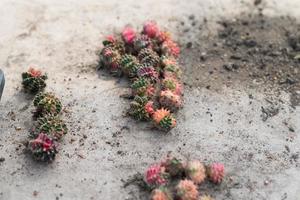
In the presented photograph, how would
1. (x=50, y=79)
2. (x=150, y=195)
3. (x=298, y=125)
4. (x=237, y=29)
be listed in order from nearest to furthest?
(x=150, y=195) < (x=298, y=125) < (x=50, y=79) < (x=237, y=29)

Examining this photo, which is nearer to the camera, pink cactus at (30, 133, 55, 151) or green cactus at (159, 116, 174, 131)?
pink cactus at (30, 133, 55, 151)

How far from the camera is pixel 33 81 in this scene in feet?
16.5

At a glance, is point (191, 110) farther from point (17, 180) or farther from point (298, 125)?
point (17, 180)

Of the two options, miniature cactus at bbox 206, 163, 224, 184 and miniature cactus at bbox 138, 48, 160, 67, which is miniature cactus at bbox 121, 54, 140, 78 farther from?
miniature cactus at bbox 206, 163, 224, 184

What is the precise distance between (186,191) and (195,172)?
0.64 feet

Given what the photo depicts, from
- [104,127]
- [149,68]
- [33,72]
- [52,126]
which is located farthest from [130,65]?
[52,126]

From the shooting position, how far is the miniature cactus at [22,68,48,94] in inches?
198

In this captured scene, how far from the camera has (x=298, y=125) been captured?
494 centimetres

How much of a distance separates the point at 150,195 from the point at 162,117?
76 centimetres

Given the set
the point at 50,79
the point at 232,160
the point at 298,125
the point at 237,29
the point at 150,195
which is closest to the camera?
the point at 150,195

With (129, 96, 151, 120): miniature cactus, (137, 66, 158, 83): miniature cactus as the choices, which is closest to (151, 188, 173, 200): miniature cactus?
(129, 96, 151, 120): miniature cactus

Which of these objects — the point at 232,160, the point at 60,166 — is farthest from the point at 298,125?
the point at 60,166

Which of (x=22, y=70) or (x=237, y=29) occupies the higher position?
(x=237, y=29)

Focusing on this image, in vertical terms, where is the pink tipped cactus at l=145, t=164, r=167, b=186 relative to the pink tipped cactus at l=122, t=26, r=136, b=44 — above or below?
below
